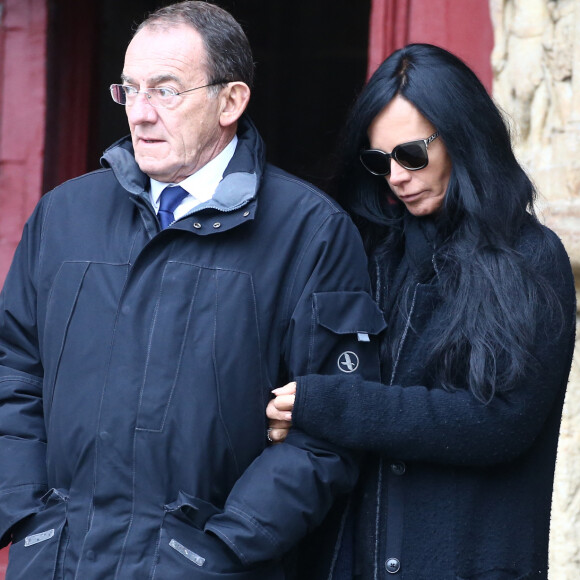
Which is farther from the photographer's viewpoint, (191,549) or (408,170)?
(408,170)

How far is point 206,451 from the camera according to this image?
2236mm

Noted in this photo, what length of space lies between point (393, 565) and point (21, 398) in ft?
2.94

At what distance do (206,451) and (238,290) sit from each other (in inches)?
13.4

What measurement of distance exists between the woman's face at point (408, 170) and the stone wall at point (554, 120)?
33.3 inches

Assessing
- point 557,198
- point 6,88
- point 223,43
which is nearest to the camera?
point 223,43

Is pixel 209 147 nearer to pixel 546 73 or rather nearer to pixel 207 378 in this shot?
pixel 207 378

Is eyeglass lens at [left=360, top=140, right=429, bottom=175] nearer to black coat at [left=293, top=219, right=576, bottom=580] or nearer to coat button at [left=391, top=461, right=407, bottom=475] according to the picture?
black coat at [left=293, top=219, right=576, bottom=580]

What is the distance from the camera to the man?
2219 millimetres

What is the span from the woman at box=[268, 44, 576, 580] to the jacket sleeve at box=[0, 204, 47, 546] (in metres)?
0.54

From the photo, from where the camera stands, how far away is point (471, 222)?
2365mm

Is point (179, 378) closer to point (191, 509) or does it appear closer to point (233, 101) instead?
point (191, 509)

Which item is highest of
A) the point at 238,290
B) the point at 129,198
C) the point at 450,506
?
the point at 129,198

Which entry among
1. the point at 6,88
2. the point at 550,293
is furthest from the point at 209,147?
the point at 6,88

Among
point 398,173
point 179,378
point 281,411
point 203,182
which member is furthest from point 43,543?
point 398,173
